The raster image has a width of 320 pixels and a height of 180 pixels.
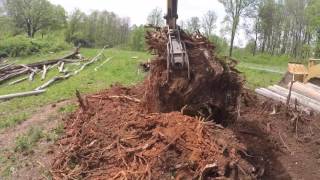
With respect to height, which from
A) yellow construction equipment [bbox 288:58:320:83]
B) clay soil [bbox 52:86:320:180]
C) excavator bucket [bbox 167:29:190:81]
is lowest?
clay soil [bbox 52:86:320:180]

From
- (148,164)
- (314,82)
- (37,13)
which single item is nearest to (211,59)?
(148,164)

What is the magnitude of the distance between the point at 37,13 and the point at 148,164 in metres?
47.0

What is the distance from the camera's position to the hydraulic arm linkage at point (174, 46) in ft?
25.9

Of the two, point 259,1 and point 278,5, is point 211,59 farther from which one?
point 278,5

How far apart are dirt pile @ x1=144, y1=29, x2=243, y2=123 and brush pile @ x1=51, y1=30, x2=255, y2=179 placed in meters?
0.02

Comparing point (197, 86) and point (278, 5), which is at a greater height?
point (278, 5)

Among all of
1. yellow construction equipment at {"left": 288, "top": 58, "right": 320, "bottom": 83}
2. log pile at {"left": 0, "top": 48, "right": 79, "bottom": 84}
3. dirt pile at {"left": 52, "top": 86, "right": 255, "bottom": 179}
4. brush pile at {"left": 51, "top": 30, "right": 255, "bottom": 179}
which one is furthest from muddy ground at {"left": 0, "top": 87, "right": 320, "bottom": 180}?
log pile at {"left": 0, "top": 48, "right": 79, "bottom": 84}

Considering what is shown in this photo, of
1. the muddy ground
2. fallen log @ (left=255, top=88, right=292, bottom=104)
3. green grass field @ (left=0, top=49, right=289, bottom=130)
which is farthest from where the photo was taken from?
green grass field @ (left=0, top=49, right=289, bottom=130)

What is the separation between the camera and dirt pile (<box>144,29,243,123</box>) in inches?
313

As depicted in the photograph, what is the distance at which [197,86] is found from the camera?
25.9 ft

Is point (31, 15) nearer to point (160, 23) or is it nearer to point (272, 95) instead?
point (160, 23)

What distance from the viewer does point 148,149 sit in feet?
22.9

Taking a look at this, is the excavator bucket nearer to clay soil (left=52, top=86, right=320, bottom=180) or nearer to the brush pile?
the brush pile

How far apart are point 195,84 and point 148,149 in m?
1.53
